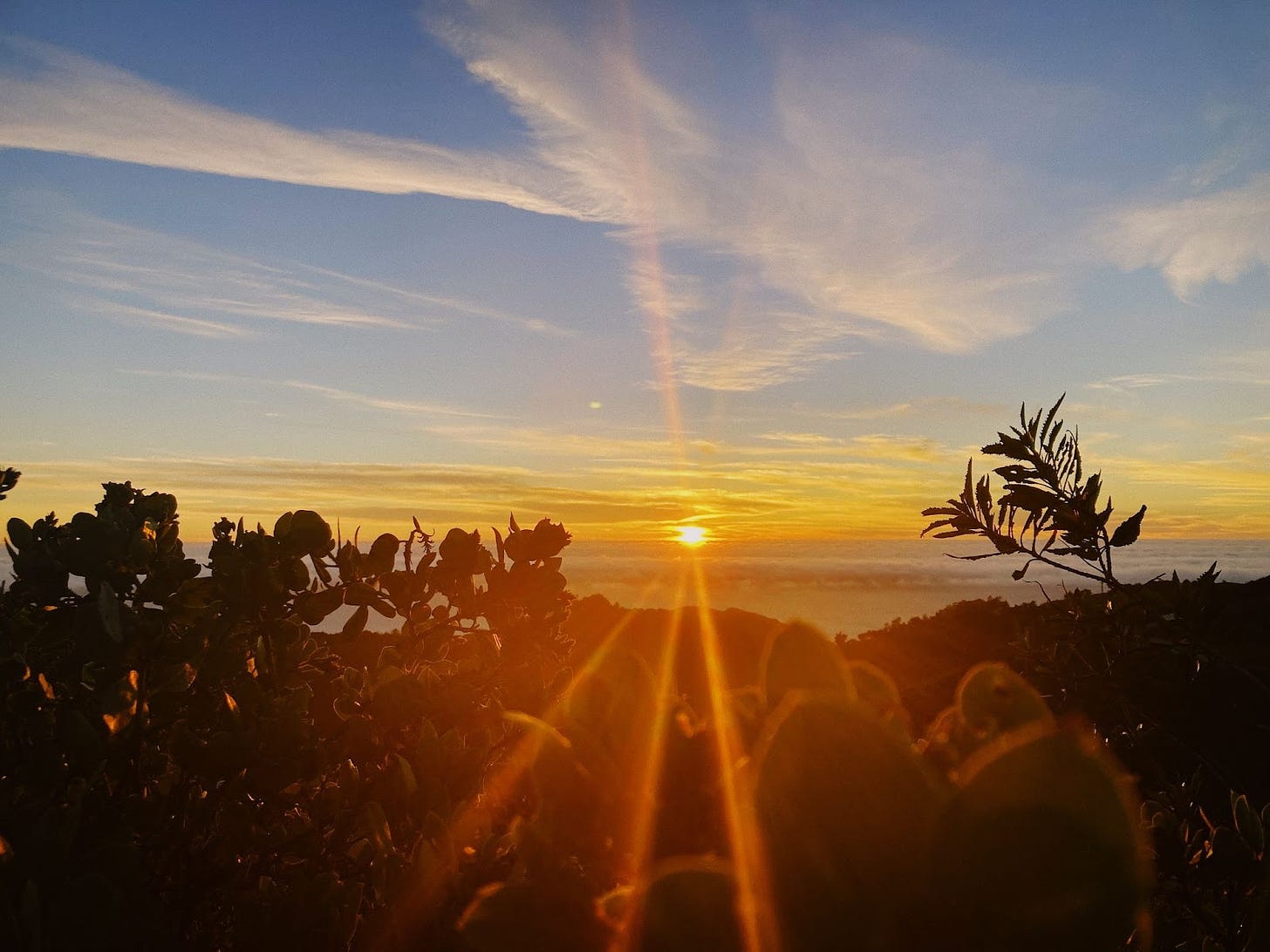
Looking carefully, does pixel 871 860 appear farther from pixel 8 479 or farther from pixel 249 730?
pixel 8 479

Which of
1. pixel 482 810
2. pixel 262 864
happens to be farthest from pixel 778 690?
pixel 262 864

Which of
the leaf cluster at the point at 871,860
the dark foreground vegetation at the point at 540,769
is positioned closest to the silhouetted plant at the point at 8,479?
the dark foreground vegetation at the point at 540,769

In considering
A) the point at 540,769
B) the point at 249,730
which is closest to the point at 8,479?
the point at 249,730

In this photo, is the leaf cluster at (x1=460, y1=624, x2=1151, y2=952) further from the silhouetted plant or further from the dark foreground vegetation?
the silhouetted plant

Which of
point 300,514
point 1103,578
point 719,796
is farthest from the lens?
point 1103,578

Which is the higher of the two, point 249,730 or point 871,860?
point 871,860

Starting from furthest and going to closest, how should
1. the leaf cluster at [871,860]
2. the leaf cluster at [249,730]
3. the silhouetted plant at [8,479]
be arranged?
the silhouetted plant at [8,479]
the leaf cluster at [249,730]
the leaf cluster at [871,860]

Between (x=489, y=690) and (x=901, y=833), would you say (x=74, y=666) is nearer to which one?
(x=489, y=690)

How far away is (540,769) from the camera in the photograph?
985 mm

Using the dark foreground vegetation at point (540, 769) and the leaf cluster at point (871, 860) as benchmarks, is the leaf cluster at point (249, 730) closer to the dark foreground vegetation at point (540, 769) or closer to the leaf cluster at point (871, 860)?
the dark foreground vegetation at point (540, 769)

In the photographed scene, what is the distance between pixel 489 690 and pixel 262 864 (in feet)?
3.26

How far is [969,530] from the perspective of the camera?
10.6 ft

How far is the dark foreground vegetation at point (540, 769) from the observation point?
71cm

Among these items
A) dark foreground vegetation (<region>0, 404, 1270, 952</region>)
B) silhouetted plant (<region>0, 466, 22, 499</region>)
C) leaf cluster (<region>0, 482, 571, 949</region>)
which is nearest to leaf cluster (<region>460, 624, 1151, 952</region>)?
dark foreground vegetation (<region>0, 404, 1270, 952</region>)
